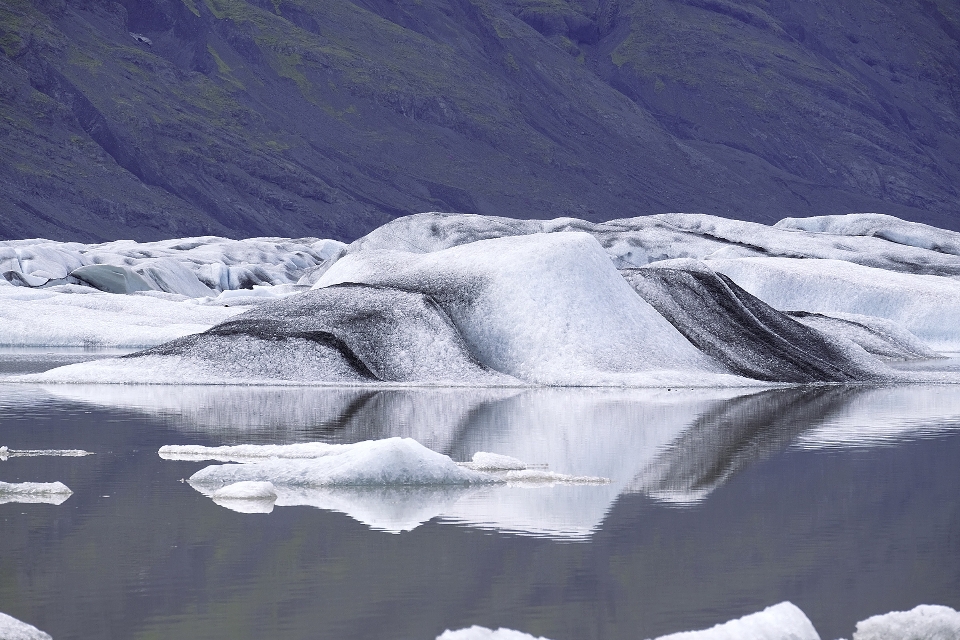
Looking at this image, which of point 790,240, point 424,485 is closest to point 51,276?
point 790,240

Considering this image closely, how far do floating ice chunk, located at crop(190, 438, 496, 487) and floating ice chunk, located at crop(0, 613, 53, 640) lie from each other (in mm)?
5200

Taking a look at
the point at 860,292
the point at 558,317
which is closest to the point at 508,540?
the point at 558,317

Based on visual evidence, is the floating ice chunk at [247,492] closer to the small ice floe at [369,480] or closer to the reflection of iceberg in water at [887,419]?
the small ice floe at [369,480]

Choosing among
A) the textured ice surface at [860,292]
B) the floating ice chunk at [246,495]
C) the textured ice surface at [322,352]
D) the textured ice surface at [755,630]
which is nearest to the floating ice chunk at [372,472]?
the floating ice chunk at [246,495]

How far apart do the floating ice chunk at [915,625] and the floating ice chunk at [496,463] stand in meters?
6.10

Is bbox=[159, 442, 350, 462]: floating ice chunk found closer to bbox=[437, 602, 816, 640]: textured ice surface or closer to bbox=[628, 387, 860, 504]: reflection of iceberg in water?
bbox=[628, 387, 860, 504]: reflection of iceberg in water

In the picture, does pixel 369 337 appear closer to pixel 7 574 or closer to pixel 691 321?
pixel 691 321

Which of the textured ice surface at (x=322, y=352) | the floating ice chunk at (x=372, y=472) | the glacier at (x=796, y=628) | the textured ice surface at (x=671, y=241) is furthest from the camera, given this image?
the textured ice surface at (x=671, y=241)

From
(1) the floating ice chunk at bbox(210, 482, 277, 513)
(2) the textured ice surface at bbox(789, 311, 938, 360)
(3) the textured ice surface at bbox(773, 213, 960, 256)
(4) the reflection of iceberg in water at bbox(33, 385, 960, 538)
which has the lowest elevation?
(3) the textured ice surface at bbox(773, 213, 960, 256)

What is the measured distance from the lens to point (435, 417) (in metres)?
19.3

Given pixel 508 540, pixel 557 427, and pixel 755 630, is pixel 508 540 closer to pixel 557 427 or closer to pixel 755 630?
pixel 755 630

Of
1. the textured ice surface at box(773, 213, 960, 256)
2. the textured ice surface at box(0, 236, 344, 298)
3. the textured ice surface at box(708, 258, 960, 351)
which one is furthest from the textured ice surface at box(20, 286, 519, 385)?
the textured ice surface at box(773, 213, 960, 256)

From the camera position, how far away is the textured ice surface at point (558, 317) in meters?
27.8

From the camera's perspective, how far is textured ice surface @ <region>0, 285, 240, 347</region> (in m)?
39.9
